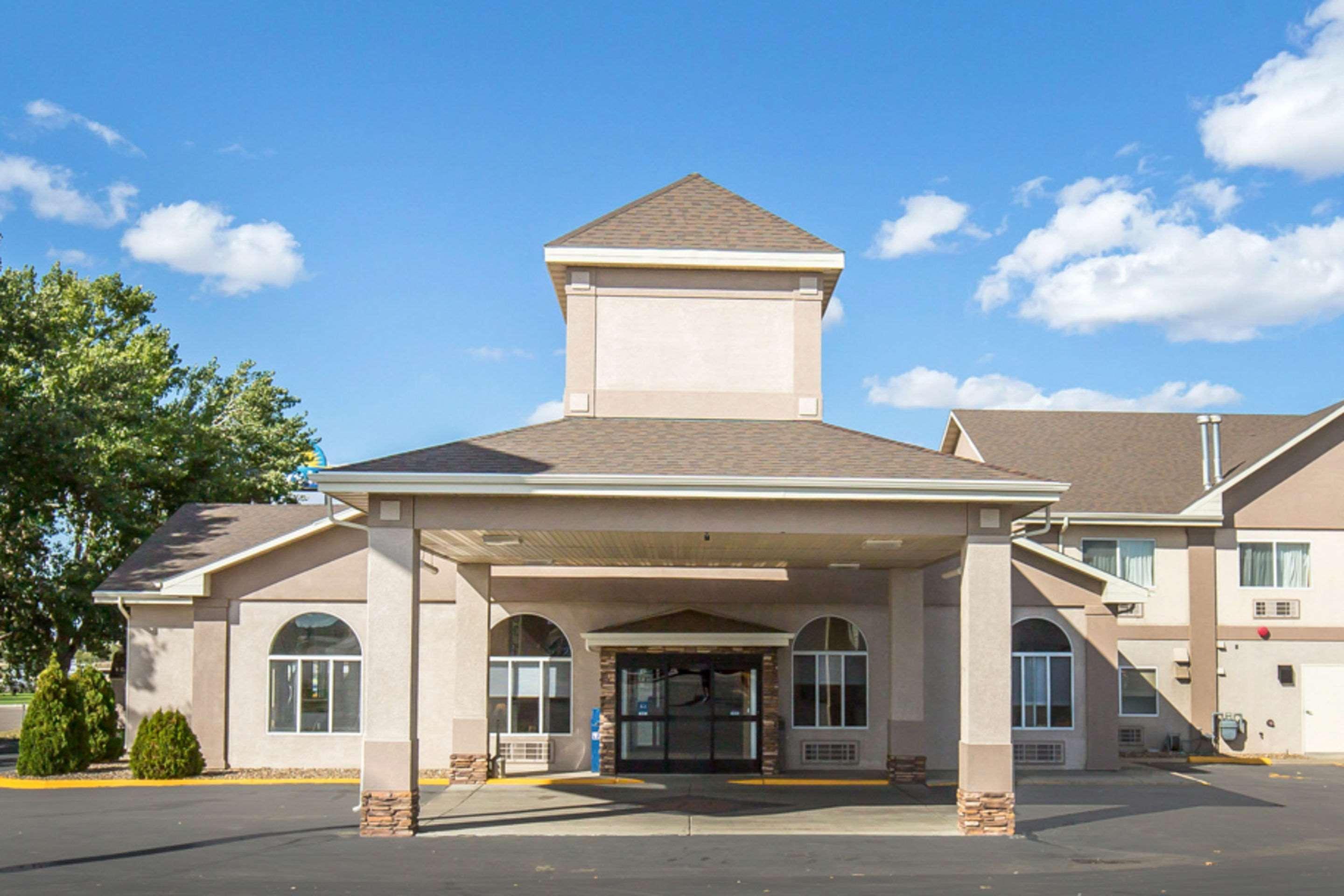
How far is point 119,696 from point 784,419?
1957cm

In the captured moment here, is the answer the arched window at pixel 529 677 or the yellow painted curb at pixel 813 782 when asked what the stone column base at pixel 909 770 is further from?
the arched window at pixel 529 677

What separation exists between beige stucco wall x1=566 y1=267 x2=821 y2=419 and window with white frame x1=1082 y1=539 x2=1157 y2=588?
11575mm

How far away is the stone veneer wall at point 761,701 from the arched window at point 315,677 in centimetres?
452

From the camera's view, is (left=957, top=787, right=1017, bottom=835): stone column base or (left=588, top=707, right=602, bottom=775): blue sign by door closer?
(left=957, top=787, right=1017, bottom=835): stone column base

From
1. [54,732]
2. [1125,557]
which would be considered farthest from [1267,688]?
[54,732]

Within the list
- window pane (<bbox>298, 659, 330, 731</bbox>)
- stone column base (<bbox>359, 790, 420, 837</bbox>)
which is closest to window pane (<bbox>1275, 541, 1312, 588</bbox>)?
window pane (<bbox>298, 659, 330, 731</bbox>)

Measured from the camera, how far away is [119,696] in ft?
97.6

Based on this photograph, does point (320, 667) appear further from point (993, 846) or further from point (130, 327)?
point (130, 327)

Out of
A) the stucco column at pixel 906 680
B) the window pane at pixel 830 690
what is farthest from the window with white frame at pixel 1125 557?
the stucco column at pixel 906 680

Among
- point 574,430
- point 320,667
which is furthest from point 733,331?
point 320,667

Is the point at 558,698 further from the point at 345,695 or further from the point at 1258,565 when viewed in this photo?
the point at 1258,565

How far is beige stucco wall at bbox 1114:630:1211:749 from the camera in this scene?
87.2 ft

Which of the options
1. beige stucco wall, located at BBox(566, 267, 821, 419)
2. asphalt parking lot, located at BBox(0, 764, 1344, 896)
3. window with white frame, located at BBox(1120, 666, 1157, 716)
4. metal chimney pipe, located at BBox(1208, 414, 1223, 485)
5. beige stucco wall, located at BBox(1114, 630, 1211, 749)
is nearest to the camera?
asphalt parking lot, located at BBox(0, 764, 1344, 896)

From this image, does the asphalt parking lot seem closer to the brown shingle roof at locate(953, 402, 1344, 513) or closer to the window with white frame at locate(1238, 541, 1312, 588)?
the window with white frame at locate(1238, 541, 1312, 588)
